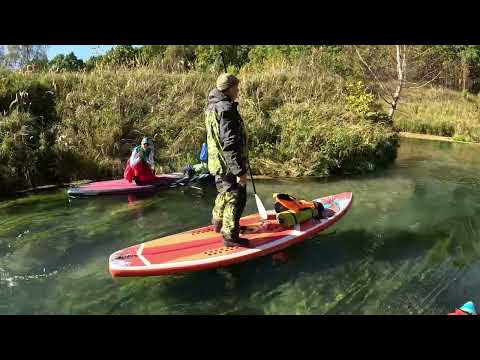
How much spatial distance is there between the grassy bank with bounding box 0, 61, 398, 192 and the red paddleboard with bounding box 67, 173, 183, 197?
1814 millimetres

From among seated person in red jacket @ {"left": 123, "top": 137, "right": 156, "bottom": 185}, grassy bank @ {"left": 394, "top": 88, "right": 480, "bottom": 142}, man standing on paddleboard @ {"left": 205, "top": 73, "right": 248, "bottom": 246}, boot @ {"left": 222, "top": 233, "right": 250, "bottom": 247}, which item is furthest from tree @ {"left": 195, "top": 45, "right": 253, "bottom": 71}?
boot @ {"left": 222, "top": 233, "right": 250, "bottom": 247}

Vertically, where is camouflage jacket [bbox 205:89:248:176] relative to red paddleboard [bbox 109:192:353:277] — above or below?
above

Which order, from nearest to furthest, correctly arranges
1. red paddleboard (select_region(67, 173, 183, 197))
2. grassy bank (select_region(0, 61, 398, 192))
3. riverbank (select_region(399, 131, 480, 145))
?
red paddleboard (select_region(67, 173, 183, 197)), grassy bank (select_region(0, 61, 398, 192)), riverbank (select_region(399, 131, 480, 145))

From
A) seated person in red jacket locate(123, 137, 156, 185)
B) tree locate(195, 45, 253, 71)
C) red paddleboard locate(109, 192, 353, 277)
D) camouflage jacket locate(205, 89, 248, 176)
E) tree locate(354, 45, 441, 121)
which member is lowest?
red paddleboard locate(109, 192, 353, 277)

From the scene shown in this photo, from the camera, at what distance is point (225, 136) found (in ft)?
17.4

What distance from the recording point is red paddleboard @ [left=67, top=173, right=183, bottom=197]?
347 inches

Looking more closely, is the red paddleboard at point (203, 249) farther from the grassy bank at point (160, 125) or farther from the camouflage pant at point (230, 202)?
the grassy bank at point (160, 125)

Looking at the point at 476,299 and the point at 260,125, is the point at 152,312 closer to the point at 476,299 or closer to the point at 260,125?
the point at 476,299

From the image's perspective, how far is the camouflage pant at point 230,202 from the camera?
18.6ft

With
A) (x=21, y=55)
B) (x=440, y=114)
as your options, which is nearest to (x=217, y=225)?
(x=21, y=55)

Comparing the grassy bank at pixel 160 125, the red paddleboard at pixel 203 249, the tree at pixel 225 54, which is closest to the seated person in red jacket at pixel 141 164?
the grassy bank at pixel 160 125

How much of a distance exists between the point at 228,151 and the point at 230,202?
28.0 inches

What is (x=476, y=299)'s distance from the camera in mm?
5461

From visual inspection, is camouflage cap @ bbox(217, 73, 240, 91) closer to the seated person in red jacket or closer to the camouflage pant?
the camouflage pant
